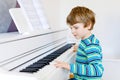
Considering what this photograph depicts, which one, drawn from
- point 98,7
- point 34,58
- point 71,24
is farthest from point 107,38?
point 34,58

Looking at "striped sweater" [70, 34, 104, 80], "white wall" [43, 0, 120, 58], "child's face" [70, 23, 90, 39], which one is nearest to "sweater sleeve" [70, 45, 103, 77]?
"striped sweater" [70, 34, 104, 80]

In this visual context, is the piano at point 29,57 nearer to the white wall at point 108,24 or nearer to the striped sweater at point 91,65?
the striped sweater at point 91,65

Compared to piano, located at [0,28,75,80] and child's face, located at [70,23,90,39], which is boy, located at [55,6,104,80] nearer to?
child's face, located at [70,23,90,39]

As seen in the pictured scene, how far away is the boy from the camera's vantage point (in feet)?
4.29

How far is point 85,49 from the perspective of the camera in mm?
1386

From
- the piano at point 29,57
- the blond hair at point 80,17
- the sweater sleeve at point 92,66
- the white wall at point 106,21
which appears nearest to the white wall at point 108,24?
the white wall at point 106,21

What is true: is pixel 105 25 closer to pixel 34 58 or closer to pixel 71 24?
pixel 71 24

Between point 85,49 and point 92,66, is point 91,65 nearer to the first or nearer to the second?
point 92,66

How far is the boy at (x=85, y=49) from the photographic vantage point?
1.31 metres

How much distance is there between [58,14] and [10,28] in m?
1.34

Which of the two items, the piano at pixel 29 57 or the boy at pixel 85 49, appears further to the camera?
the boy at pixel 85 49

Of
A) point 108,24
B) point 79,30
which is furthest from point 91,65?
point 108,24

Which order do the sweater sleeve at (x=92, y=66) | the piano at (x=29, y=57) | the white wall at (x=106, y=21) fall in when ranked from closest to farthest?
the piano at (x=29, y=57) → the sweater sleeve at (x=92, y=66) → the white wall at (x=106, y=21)

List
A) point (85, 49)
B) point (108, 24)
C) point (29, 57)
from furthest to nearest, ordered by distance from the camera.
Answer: point (108, 24) < point (85, 49) < point (29, 57)
